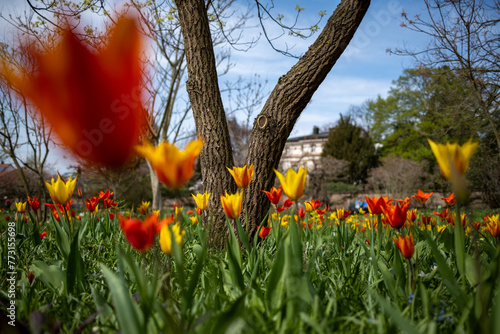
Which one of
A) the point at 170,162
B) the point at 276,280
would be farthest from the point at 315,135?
the point at 170,162

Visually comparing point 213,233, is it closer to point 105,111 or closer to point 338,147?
point 105,111

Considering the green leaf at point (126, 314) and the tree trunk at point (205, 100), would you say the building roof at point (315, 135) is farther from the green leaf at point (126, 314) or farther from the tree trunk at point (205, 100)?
the green leaf at point (126, 314)

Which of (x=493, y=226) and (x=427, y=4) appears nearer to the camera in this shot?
(x=493, y=226)

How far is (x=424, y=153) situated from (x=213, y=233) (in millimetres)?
24092

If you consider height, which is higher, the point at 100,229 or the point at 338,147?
the point at 338,147

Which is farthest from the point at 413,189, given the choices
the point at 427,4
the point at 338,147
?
the point at 338,147

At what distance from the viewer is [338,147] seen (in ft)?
94.1

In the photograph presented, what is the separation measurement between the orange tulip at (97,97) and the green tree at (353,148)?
25611 mm

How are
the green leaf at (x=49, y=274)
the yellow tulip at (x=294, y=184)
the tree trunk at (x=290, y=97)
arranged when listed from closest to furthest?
the yellow tulip at (x=294, y=184) → the green leaf at (x=49, y=274) → the tree trunk at (x=290, y=97)

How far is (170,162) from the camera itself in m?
0.82

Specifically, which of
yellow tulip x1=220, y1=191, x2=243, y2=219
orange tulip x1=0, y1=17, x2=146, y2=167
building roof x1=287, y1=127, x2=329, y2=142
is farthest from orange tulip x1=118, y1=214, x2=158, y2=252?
building roof x1=287, y1=127, x2=329, y2=142

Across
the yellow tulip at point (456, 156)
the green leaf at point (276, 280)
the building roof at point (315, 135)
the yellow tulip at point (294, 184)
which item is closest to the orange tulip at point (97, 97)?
the yellow tulip at point (294, 184)

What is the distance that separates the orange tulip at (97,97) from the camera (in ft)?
5.63

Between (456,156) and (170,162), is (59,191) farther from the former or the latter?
(456,156)
